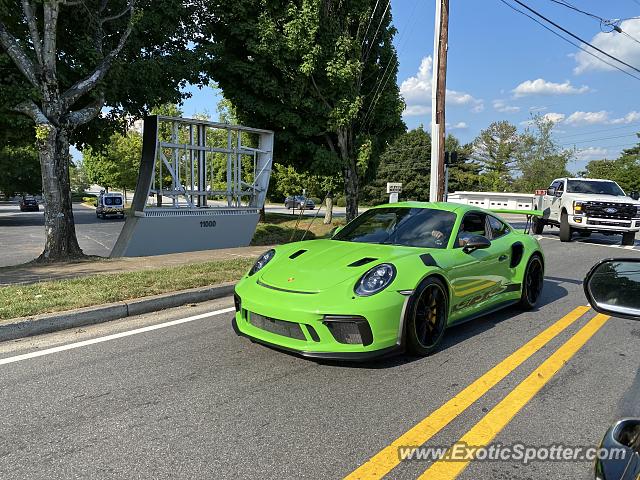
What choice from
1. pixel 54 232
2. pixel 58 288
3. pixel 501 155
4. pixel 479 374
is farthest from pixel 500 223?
pixel 501 155

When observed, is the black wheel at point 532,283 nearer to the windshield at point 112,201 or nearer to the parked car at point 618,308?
the parked car at point 618,308

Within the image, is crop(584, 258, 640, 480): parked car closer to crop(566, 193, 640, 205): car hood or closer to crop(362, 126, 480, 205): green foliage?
crop(566, 193, 640, 205): car hood

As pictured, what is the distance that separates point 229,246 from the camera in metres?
13.3

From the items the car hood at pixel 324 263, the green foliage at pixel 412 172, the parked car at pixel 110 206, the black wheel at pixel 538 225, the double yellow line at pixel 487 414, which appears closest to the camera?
the double yellow line at pixel 487 414

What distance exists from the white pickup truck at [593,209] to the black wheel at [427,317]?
10934 millimetres

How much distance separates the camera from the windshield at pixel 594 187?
A: 15.8 m

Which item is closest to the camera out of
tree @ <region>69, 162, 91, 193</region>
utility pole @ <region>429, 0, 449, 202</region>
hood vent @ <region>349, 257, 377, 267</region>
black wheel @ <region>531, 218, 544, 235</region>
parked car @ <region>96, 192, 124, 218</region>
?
hood vent @ <region>349, 257, 377, 267</region>

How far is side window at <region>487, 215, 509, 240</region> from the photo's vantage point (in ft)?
19.2

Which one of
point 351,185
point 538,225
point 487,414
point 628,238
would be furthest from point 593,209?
point 487,414

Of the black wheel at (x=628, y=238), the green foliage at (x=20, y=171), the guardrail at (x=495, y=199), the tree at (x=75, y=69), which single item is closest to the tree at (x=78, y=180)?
the green foliage at (x=20, y=171)

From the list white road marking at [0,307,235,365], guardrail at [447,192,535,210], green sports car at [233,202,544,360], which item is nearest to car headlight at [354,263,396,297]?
green sports car at [233,202,544,360]

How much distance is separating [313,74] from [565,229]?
9.51 m

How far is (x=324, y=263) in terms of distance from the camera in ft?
14.4

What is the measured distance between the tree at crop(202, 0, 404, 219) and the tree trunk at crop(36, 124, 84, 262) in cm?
485
